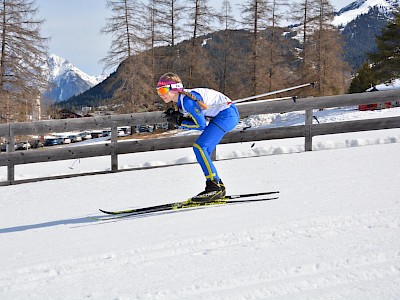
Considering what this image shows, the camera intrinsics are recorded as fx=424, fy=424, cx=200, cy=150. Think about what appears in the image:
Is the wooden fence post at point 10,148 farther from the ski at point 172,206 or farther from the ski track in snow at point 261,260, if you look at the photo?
the ski track in snow at point 261,260

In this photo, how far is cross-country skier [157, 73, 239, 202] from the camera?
4.93m

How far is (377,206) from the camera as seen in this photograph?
153 inches

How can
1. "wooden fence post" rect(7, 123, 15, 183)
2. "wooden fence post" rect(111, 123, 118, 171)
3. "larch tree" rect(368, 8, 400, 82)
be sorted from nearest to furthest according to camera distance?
"wooden fence post" rect(7, 123, 15, 183), "wooden fence post" rect(111, 123, 118, 171), "larch tree" rect(368, 8, 400, 82)

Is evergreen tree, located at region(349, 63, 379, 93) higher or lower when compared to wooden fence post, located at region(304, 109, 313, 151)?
higher

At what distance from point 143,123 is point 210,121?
3167mm

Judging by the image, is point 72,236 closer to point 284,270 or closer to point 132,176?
point 284,270

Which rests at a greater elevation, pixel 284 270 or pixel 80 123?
pixel 80 123

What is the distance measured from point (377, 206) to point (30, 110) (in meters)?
22.5

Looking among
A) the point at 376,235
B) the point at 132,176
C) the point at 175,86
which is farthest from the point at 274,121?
the point at 376,235

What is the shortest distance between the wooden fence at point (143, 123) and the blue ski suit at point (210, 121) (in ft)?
7.82

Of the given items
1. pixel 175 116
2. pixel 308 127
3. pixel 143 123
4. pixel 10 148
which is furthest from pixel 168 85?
pixel 308 127

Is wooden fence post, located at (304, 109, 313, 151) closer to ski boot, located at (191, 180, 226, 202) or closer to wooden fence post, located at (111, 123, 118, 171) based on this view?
wooden fence post, located at (111, 123, 118, 171)

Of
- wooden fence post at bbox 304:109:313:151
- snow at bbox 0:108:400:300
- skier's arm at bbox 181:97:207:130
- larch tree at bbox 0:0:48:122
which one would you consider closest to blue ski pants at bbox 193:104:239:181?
skier's arm at bbox 181:97:207:130

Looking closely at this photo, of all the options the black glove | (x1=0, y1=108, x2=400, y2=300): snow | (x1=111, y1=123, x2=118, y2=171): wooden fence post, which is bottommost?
(x1=0, y1=108, x2=400, y2=300): snow
